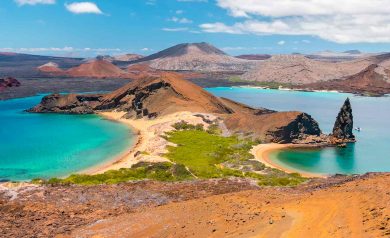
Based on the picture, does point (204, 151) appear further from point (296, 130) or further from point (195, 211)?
point (195, 211)

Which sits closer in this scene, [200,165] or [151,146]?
[200,165]

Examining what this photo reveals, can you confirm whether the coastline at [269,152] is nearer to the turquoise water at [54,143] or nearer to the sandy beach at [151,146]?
the sandy beach at [151,146]

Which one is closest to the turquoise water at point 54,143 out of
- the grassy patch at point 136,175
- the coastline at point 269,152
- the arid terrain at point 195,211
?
the grassy patch at point 136,175

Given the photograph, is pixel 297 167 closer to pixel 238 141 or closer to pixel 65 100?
pixel 238 141

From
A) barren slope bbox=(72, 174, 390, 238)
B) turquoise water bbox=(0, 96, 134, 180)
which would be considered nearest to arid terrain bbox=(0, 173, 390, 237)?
barren slope bbox=(72, 174, 390, 238)

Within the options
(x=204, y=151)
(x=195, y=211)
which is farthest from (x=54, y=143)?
(x=195, y=211)

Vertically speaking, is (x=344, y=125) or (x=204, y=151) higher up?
(x=344, y=125)
